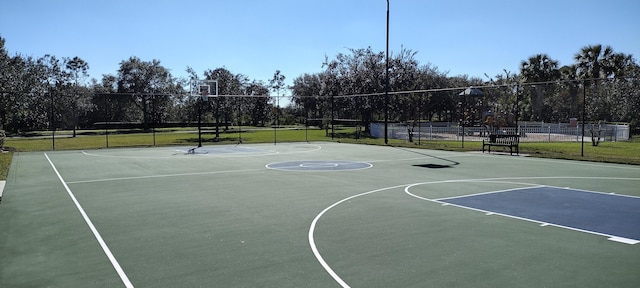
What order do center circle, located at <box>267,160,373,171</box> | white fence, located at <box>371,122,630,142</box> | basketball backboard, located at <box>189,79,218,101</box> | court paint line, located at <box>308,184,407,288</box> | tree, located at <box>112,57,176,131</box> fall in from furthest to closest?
tree, located at <box>112,57,176,131</box>, basketball backboard, located at <box>189,79,218,101</box>, white fence, located at <box>371,122,630,142</box>, center circle, located at <box>267,160,373,171</box>, court paint line, located at <box>308,184,407,288</box>

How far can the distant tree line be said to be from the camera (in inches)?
832

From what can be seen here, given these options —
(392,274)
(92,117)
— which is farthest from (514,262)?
(92,117)

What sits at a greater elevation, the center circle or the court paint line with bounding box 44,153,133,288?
the center circle

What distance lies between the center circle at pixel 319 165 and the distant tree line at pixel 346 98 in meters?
8.94

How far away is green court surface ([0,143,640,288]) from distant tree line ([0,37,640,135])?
32.1ft

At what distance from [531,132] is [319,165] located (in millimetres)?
20105

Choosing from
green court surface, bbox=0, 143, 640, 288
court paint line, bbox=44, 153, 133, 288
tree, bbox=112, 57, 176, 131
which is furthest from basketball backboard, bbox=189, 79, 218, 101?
tree, bbox=112, 57, 176, 131

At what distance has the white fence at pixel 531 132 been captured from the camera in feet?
81.5

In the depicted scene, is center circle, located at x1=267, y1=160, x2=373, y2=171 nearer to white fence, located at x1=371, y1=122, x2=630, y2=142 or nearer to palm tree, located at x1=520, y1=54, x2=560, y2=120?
white fence, located at x1=371, y1=122, x2=630, y2=142

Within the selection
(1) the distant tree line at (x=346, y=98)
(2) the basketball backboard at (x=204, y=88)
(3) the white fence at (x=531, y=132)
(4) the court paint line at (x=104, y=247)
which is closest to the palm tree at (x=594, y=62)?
(1) the distant tree line at (x=346, y=98)

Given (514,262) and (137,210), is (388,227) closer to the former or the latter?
(514,262)

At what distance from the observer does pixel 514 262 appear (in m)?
5.04

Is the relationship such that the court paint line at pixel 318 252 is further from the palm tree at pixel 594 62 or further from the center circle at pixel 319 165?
the palm tree at pixel 594 62

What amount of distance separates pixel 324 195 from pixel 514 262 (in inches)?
188
